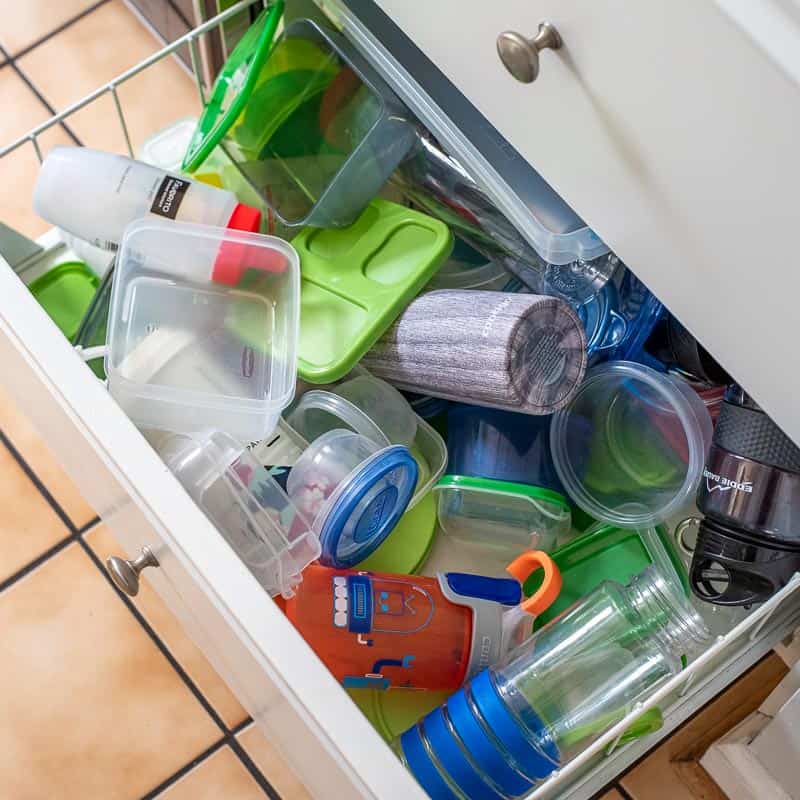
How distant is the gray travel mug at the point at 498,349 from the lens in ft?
2.60

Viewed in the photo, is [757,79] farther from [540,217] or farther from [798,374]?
→ [540,217]

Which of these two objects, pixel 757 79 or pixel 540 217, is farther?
pixel 540 217

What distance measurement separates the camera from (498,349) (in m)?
0.79

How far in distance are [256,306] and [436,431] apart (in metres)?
0.18

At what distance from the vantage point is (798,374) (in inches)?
23.8

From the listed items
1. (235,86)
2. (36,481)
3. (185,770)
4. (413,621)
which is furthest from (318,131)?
(185,770)

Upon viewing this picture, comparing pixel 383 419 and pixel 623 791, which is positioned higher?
pixel 383 419

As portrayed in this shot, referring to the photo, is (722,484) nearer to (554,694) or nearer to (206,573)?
(554,694)

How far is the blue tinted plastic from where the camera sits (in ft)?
2.87

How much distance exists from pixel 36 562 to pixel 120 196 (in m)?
0.47

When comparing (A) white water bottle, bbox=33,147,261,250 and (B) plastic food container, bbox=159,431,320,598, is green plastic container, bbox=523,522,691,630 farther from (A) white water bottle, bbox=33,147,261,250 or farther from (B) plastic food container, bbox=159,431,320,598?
(A) white water bottle, bbox=33,147,261,250

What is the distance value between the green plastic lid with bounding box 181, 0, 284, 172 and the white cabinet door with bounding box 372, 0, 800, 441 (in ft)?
0.55

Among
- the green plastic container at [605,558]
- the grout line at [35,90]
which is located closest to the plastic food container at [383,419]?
the green plastic container at [605,558]

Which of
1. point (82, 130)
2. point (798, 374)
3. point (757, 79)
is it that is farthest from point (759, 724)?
point (82, 130)
